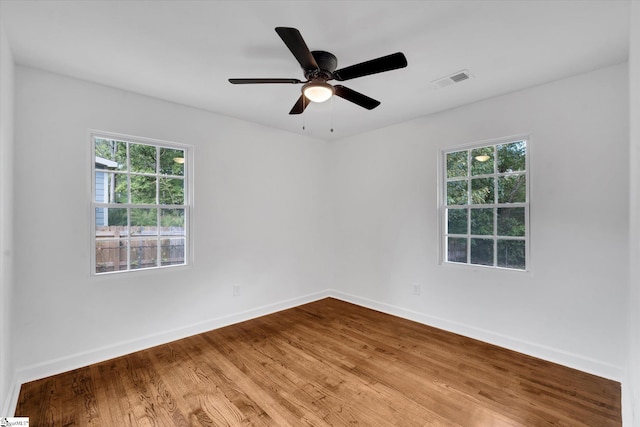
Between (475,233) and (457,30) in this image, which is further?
(475,233)

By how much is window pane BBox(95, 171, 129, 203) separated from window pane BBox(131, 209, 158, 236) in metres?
0.17

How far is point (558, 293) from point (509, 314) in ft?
1.61

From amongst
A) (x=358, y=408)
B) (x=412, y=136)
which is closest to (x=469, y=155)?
(x=412, y=136)

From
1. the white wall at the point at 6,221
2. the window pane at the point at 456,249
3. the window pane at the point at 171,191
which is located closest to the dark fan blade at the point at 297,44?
the white wall at the point at 6,221

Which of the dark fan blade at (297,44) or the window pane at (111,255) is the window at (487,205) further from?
the window pane at (111,255)

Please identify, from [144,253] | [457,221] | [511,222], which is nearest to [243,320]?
[144,253]

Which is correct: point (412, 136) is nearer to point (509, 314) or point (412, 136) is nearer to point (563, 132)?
point (563, 132)

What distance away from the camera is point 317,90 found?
2127 millimetres

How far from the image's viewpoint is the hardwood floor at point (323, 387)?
201cm

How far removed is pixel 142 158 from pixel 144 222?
0.68 meters

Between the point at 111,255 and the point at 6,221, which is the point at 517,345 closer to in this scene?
the point at 111,255

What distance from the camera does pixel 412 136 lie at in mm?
3852

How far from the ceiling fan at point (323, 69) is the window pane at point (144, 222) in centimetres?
185

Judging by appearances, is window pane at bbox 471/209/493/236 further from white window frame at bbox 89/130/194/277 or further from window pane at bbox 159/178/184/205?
window pane at bbox 159/178/184/205
